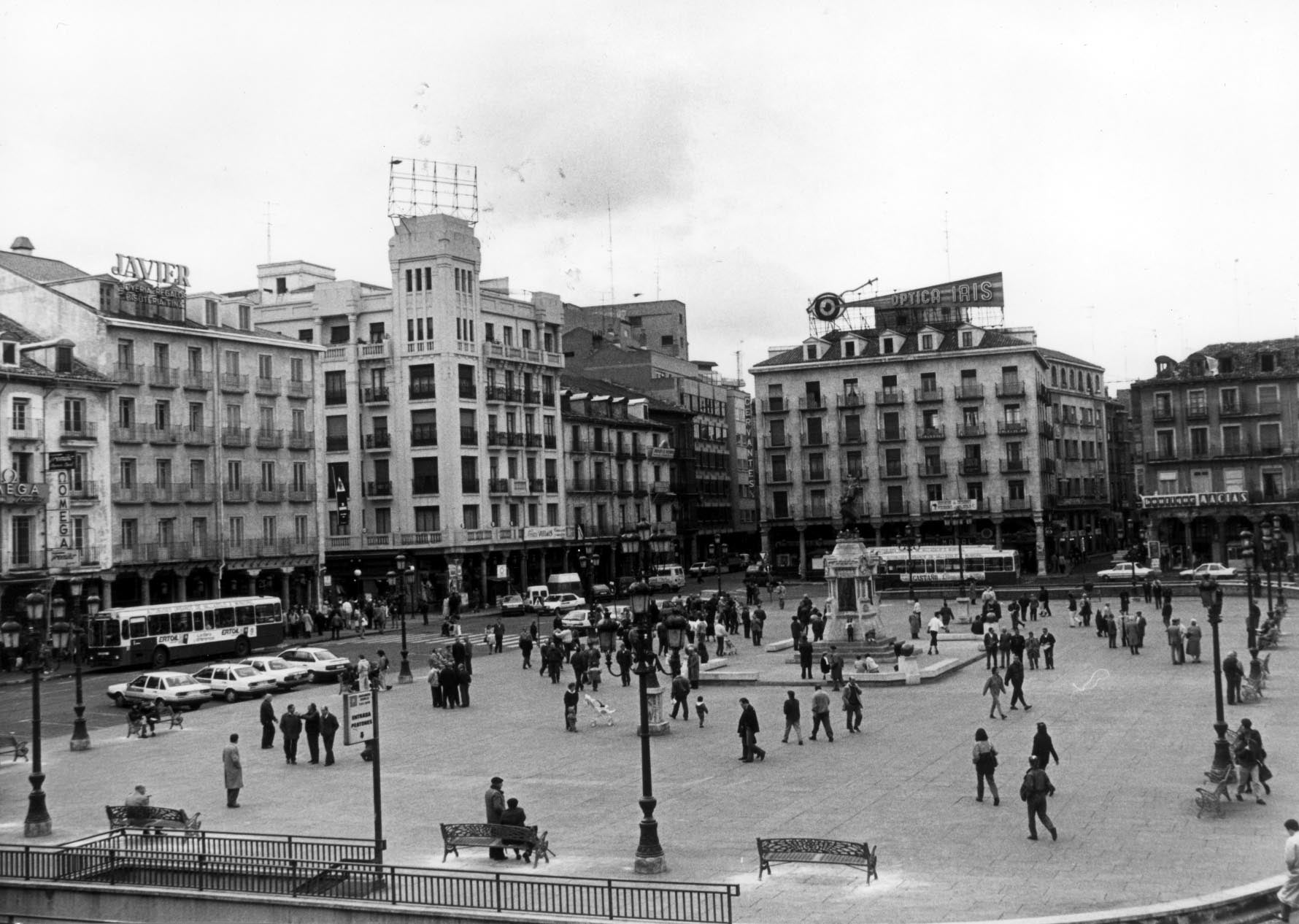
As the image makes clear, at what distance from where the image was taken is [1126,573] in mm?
76750

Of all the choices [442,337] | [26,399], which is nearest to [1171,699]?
[26,399]

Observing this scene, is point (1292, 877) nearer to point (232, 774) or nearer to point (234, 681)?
point (232, 774)

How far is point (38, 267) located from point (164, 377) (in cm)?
1010

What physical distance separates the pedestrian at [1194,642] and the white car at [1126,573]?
3169 centimetres

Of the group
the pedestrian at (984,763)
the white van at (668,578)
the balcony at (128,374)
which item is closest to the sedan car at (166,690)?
the balcony at (128,374)

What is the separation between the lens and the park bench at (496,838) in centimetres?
2028

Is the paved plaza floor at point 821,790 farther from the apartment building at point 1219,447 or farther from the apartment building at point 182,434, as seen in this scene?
the apartment building at point 1219,447

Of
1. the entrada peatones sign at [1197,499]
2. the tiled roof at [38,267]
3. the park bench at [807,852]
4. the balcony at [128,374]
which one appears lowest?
the park bench at [807,852]

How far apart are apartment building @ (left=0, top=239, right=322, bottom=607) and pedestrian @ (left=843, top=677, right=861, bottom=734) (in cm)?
4037

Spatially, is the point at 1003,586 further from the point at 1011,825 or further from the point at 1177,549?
the point at 1011,825

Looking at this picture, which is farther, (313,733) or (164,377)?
(164,377)

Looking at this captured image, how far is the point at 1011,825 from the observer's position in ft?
71.0

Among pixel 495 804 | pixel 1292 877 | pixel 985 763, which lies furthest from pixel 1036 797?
pixel 495 804

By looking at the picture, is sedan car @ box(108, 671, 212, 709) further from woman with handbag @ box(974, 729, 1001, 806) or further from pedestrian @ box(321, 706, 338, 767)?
woman with handbag @ box(974, 729, 1001, 806)
